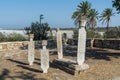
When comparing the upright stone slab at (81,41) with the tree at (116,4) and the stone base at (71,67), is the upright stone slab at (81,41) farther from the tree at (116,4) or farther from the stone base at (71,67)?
the tree at (116,4)

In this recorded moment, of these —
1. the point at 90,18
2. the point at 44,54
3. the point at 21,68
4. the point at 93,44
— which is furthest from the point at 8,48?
the point at 90,18

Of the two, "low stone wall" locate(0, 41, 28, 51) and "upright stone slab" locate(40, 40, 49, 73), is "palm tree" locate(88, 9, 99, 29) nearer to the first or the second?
"low stone wall" locate(0, 41, 28, 51)

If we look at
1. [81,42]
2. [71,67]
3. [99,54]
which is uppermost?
[81,42]

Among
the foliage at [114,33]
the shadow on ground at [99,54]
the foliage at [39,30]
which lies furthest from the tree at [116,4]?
the foliage at [39,30]

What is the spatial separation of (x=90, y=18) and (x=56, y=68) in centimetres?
3842

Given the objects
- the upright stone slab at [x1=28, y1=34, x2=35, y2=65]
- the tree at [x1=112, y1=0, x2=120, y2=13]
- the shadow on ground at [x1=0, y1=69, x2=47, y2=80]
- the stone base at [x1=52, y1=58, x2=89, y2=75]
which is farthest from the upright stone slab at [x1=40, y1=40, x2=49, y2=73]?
the tree at [x1=112, y1=0, x2=120, y2=13]

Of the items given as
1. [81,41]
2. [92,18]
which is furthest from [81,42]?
[92,18]

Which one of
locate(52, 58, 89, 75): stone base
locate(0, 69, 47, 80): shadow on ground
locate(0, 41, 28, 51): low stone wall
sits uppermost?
locate(0, 41, 28, 51): low stone wall

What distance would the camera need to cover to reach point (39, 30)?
31.8m

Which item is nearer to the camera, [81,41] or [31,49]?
[81,41]

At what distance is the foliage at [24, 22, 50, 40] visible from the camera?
31625 mm

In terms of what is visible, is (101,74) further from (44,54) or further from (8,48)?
(8,48)

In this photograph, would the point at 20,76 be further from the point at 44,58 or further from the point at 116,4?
the point at 116,4

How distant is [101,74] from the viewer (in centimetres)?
1258
